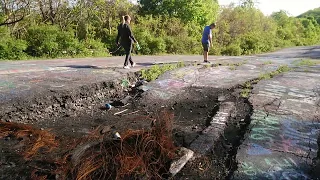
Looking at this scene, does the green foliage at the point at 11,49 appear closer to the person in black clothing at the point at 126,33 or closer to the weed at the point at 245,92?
the person in black clothing at the point at 126,33

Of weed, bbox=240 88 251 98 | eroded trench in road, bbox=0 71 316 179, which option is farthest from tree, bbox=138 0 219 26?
weed, bbox=240 88 251 98

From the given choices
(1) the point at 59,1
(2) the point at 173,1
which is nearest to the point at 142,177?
(1) the point at 59,1

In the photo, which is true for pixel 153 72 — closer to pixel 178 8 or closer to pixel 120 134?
pixel 120 134

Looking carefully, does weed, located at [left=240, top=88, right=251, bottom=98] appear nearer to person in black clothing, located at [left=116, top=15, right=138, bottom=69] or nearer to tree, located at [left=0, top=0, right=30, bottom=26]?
person in black clothing, located at [left=116, top=15, right=138, bottom=69]

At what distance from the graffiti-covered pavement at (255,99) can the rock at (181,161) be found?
0.80ft

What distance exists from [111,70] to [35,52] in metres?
5.82

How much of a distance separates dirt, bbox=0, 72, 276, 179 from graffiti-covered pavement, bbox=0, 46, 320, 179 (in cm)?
15

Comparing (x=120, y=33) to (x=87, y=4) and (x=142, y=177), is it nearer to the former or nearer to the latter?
(x=142, y=177)

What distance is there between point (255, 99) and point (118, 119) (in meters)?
2.83

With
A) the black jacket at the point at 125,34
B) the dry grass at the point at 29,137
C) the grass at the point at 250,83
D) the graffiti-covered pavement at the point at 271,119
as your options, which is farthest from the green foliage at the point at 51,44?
the dry grass at the point at 29,137

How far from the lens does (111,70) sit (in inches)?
336

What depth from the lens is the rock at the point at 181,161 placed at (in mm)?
3333

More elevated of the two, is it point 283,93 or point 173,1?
point 173,1

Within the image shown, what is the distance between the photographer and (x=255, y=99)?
20.0 feet
